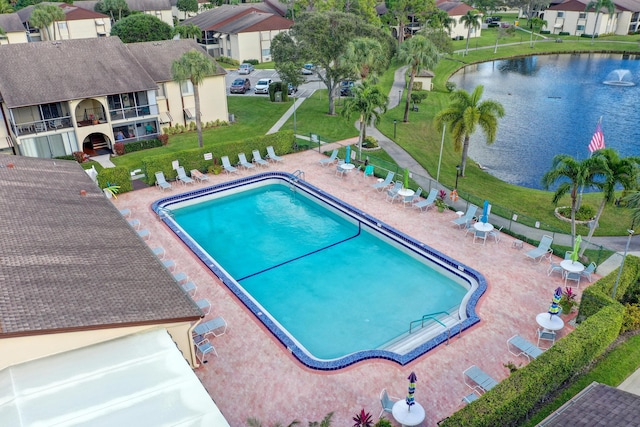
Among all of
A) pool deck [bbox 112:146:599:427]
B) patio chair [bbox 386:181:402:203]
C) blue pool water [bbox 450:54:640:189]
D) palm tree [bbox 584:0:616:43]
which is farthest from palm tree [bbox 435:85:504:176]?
palm tree [bbox 584:0:616:43]

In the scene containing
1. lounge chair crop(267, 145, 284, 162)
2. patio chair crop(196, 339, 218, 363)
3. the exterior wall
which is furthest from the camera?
lounge chair crop(267, 145, 284, 162)

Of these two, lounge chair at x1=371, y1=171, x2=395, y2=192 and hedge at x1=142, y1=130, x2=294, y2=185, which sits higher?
hedge at x1=142, y1=130, x2=294, y2=185

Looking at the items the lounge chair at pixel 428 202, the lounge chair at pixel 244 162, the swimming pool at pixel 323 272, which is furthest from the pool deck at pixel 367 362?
the lounge chair at pixel 244 162

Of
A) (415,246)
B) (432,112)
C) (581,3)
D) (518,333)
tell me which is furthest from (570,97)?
(581,3)

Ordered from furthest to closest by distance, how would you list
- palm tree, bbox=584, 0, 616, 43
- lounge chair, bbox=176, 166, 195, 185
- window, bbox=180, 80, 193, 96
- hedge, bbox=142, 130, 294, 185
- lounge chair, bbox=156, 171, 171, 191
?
1. palm tree, bbox=584, 0, 616, 43
2. window, bbox=180, 80, 193, 96
3. lounge chair, bbox=176, 166, 195, 185
4. hedge, bbox=142, 130, 294, 185
5. lounge chair, bbox=156, 171, 171, 191

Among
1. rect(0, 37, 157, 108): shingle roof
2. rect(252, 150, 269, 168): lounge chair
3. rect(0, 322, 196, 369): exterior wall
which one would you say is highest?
rect(0, 37, 157, 108): shingle roof

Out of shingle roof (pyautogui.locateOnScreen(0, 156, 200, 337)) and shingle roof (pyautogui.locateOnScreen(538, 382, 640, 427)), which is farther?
shingle roof (pyautogui.locateOnScreen(0, 156, 200, 337))

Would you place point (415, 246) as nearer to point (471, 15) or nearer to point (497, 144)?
point (497, 144)

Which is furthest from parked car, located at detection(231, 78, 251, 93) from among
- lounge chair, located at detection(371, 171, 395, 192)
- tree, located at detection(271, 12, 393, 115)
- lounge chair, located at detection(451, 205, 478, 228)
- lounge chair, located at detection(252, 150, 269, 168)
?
lounge chair, located at detection(451, 205, 478, 228)

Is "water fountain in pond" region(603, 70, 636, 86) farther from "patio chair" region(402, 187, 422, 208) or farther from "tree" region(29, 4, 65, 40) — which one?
"tree" region(29, 4, 65, 40)
